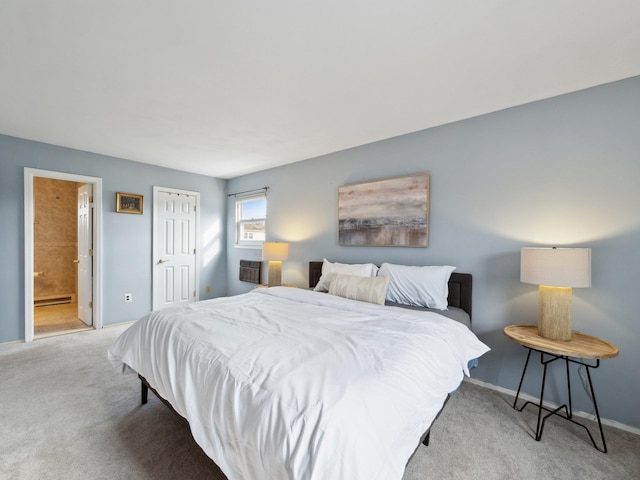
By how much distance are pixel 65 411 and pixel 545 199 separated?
13.4ft

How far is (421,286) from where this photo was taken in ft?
8.48

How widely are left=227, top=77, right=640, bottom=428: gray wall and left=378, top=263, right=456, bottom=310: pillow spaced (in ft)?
0.96

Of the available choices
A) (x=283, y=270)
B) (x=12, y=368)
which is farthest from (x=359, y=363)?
(x=12, y=368)

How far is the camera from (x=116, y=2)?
142 cm

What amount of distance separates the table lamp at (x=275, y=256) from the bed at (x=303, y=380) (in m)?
1.85

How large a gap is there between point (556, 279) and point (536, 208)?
2.37 ft

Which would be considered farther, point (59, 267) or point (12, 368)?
point (59, 267)

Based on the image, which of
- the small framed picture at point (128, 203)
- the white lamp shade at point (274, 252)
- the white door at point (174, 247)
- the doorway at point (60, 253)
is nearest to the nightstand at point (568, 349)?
the white lamp shade at point (274, 252)

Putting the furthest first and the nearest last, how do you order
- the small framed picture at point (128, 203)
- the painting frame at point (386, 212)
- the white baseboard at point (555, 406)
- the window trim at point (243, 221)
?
the window trim at point (243, 221) → the small framed picture at point (128, 203) → the painting frame at point (386, 212) → the white baseboard at point (555, 406)

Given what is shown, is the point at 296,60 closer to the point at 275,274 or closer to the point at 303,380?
the point at 303,380

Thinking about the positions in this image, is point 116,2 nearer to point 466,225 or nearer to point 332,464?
point 332,464

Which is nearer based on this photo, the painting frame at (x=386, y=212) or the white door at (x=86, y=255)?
the painting frame at (x=386, y=212)

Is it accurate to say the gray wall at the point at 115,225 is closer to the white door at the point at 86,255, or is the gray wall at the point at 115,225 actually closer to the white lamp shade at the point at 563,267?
the white door at the point at 86,255

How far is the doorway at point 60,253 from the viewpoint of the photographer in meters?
3.46
